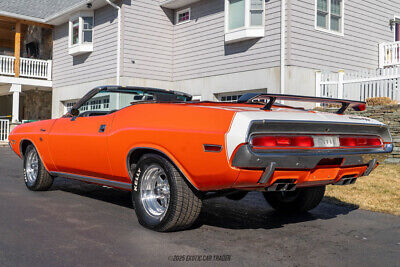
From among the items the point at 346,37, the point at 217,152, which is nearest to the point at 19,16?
the point at 346,37

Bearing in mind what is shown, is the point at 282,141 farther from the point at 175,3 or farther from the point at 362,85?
the point at 175,3

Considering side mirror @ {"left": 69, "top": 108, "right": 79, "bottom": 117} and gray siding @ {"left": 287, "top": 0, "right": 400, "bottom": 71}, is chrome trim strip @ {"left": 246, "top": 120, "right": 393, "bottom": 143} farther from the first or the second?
gray siding @ {"left": 287, "top": 0, "right": 400, "bottom": 71}

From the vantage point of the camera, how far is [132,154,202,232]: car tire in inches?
148

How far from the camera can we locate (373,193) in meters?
6.40

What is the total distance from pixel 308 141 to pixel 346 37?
1159 cm

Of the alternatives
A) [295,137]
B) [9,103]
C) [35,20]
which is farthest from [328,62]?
[9,103]

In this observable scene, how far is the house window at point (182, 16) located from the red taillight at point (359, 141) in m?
12.9

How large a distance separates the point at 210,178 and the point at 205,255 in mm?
594

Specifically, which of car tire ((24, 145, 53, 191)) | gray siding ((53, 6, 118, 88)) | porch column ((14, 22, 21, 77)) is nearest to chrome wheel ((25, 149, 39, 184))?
car tire ((24, 145, 53, 191))

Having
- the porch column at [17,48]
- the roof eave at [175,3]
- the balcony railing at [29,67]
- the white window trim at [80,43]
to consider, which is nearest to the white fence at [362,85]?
the roof eave at [175,3]

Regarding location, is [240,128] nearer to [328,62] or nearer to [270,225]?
[270,225]

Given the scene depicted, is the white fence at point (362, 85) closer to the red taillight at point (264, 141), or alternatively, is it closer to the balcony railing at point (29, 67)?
the red taillight at point (264, 141)

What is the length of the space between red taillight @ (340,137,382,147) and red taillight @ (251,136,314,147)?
438mm

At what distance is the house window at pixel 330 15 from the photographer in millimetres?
13453
